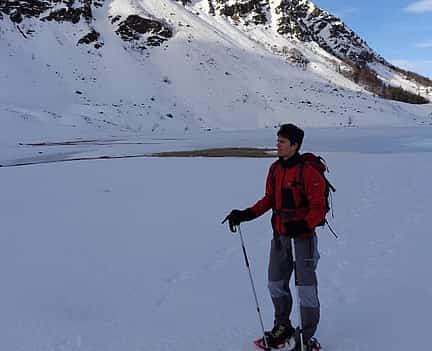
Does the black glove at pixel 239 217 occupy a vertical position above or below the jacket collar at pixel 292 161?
below

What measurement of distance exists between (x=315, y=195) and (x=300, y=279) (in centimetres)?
65

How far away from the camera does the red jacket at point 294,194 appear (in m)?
3.19

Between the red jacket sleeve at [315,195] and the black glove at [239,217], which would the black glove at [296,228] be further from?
the black glove at [239,217]

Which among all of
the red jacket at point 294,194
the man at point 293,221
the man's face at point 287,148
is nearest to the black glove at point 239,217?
the man at point 293,221

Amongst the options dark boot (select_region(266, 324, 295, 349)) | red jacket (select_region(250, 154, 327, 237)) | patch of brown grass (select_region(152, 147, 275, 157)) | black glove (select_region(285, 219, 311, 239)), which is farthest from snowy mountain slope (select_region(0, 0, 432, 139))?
black glove (select_region(285, 219, 311, 239))

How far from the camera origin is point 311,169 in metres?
3.21

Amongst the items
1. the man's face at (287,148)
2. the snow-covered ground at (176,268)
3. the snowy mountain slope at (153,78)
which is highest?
the snowy mountain slope at (153,78)

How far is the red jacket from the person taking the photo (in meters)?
3.19

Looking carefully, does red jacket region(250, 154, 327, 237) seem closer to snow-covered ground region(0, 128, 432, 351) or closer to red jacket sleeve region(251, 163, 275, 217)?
red jacket sleeve region(251, 163, 275, 217)

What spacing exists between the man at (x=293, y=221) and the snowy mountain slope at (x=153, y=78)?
95.6 feet

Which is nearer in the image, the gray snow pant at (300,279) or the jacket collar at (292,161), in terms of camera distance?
the jacket collar at (292,161)

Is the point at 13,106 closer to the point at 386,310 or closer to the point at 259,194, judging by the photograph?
the point at 259,194

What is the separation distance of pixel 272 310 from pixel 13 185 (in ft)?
25.3

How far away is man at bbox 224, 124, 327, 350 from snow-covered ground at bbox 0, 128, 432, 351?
452mm
